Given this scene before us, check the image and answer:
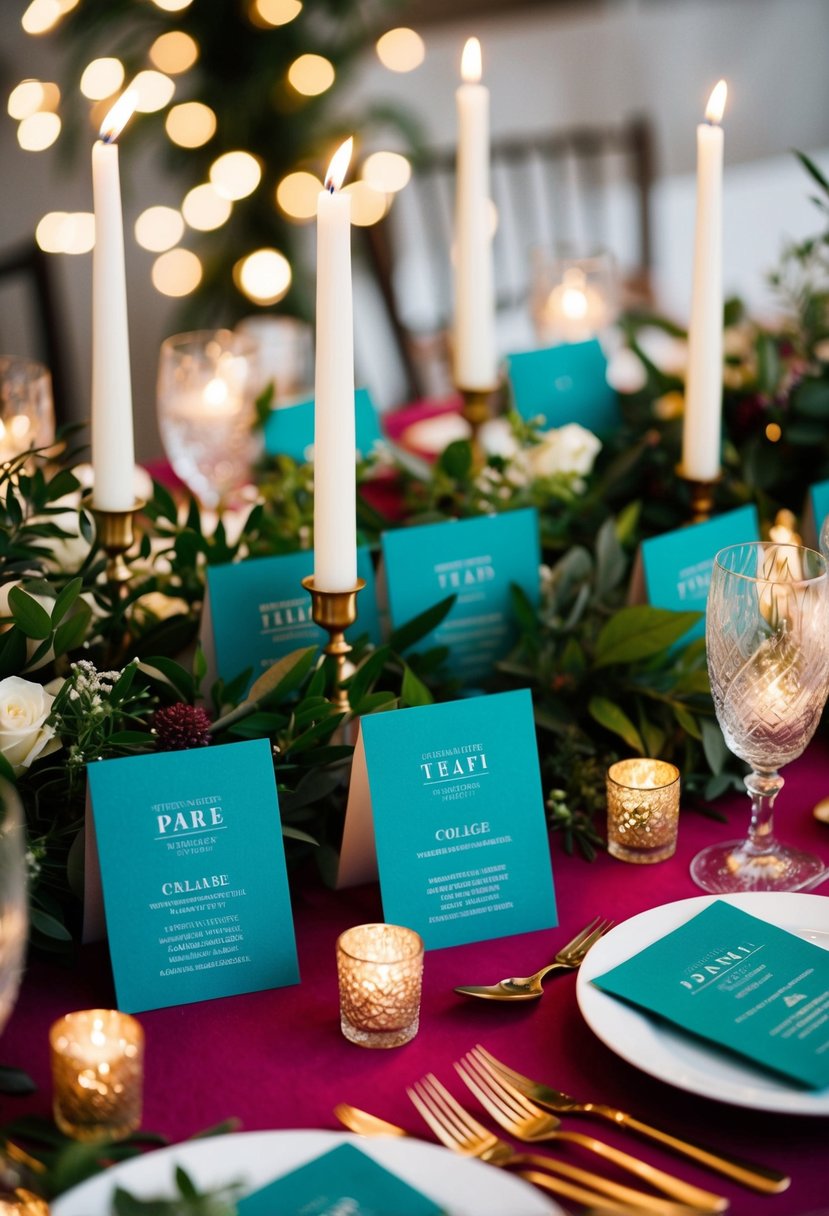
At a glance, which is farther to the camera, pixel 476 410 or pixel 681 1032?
pixel 476 410

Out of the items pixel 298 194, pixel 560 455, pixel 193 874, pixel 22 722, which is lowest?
pixel 193 874

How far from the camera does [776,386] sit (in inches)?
63.6

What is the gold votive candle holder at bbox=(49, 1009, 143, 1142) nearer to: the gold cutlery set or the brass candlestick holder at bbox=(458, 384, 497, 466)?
the gold cutlery set

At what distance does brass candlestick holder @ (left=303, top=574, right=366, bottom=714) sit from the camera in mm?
1021

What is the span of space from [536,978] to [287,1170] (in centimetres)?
26

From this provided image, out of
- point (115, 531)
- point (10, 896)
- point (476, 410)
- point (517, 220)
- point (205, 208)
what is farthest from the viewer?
point (517, 220)

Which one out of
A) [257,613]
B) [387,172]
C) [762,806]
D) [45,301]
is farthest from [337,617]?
[387,172]

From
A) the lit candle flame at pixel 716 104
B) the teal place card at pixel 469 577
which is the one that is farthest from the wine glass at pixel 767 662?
the lit candle flame at pixel 716 104

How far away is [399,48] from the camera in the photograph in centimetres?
354

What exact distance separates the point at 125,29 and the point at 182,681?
330 cm

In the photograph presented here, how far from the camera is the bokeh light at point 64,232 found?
142 inches

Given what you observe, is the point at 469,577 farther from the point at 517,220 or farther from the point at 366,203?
the point at 517,220

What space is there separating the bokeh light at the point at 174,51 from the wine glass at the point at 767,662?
256cm

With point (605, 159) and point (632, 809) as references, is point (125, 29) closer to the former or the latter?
point (605, 159)
